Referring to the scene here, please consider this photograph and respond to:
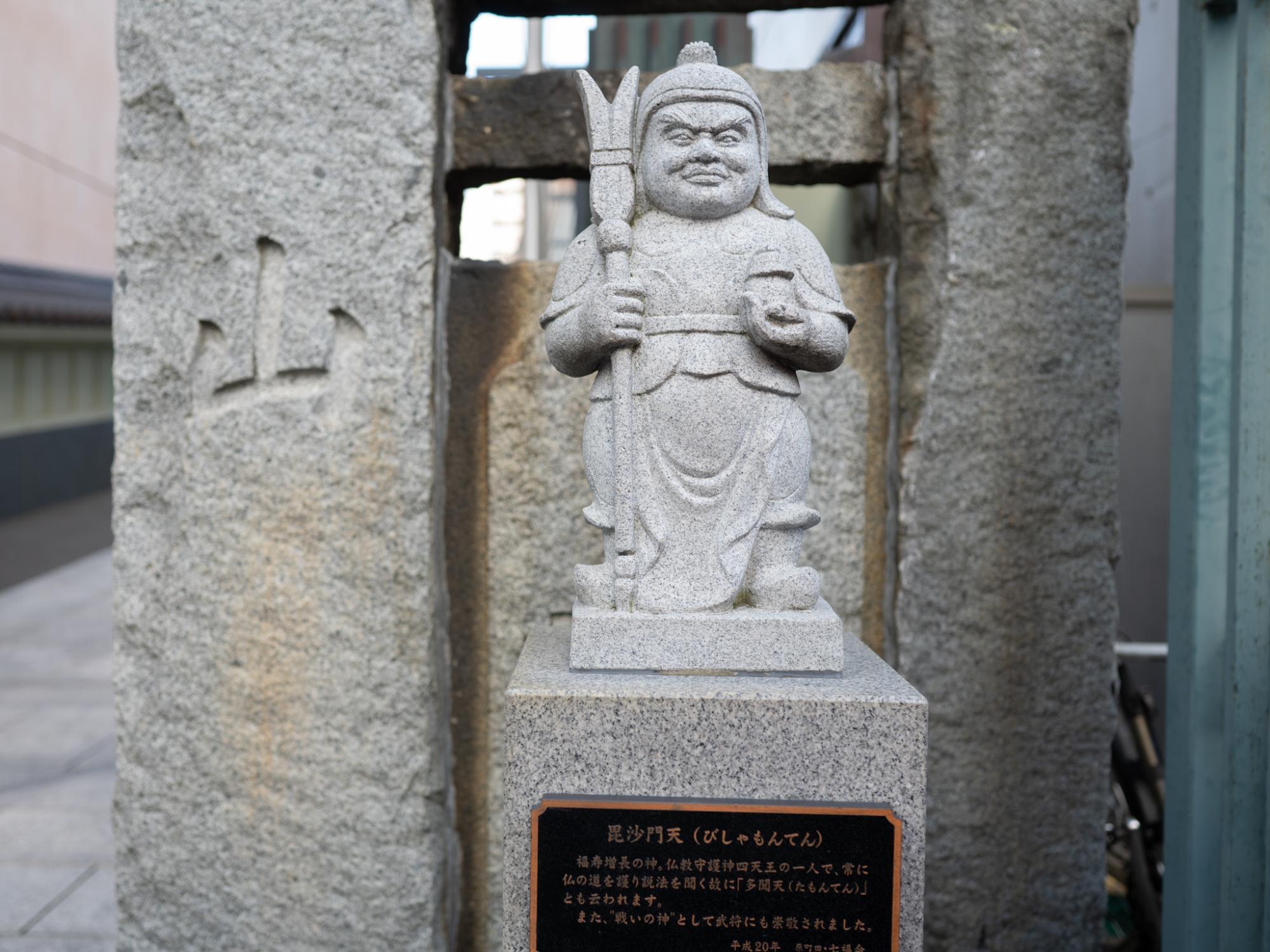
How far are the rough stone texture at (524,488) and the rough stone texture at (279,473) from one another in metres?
0.21

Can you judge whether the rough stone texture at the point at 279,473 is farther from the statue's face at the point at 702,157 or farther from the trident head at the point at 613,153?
the statue's face at the point at 702,157

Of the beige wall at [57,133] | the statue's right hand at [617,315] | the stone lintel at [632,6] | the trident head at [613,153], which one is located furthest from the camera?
the beige wall at [57,133]

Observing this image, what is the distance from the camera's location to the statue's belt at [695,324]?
2.31 m

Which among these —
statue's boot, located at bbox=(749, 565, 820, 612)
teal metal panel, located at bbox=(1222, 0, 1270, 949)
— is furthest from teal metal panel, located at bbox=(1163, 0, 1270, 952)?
statue's boot, located at bbox=(749, 565, 820, 612)

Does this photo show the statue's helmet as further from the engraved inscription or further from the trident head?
the engraved inscription

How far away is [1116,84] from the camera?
303 centimetres

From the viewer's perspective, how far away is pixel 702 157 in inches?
91.1

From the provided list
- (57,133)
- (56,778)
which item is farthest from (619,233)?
(57,133)

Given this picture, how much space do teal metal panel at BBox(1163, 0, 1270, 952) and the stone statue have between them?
1.02 m

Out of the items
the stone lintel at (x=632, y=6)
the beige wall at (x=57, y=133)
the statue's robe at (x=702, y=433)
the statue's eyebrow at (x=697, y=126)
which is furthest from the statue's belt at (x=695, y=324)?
the beige wall at (x=57, y=133)

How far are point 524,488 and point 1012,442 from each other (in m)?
1.45

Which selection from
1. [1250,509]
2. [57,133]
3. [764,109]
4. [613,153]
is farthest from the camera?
[57,133]

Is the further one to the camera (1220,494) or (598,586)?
(1220,494)

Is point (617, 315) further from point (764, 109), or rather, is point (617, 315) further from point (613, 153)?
point (764, 109)
